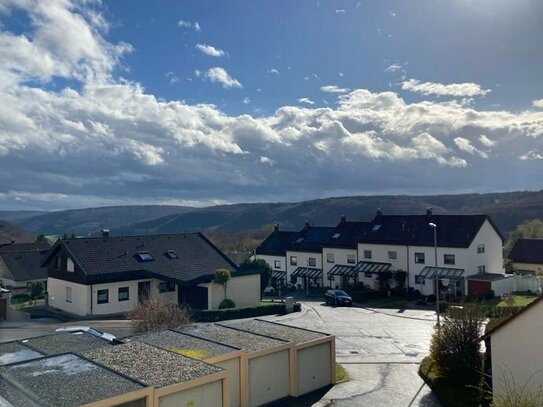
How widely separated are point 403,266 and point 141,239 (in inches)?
1165

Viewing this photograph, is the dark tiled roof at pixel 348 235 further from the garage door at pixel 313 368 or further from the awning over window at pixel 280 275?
the garage door at pixel 313 368

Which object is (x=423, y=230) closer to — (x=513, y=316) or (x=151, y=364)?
(x=513, y=316)

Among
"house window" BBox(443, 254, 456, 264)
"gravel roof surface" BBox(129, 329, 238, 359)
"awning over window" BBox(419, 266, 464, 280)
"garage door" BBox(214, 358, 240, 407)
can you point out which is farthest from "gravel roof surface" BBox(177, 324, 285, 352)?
"house window" BBox(443, 254, 456, 264)

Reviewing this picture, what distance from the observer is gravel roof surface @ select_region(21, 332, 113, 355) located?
20.8 m

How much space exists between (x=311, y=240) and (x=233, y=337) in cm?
4681

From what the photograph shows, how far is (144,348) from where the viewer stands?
20.4 meters

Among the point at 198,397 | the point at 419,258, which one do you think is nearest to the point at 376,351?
the point at 198,397

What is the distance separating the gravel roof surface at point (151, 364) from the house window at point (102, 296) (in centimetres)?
2134

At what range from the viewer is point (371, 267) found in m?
58.8

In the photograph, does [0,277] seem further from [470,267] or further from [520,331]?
[520,331]

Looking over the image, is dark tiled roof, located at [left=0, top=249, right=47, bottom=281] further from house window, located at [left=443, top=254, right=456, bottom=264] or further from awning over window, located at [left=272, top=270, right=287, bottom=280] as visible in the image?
house window, located at [left=443, top=254, right=456, bottom=264]

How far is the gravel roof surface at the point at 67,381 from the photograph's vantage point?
46.8 ft

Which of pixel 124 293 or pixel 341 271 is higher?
pixel 124 293

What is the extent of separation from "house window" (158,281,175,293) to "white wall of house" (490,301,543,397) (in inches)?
1207
